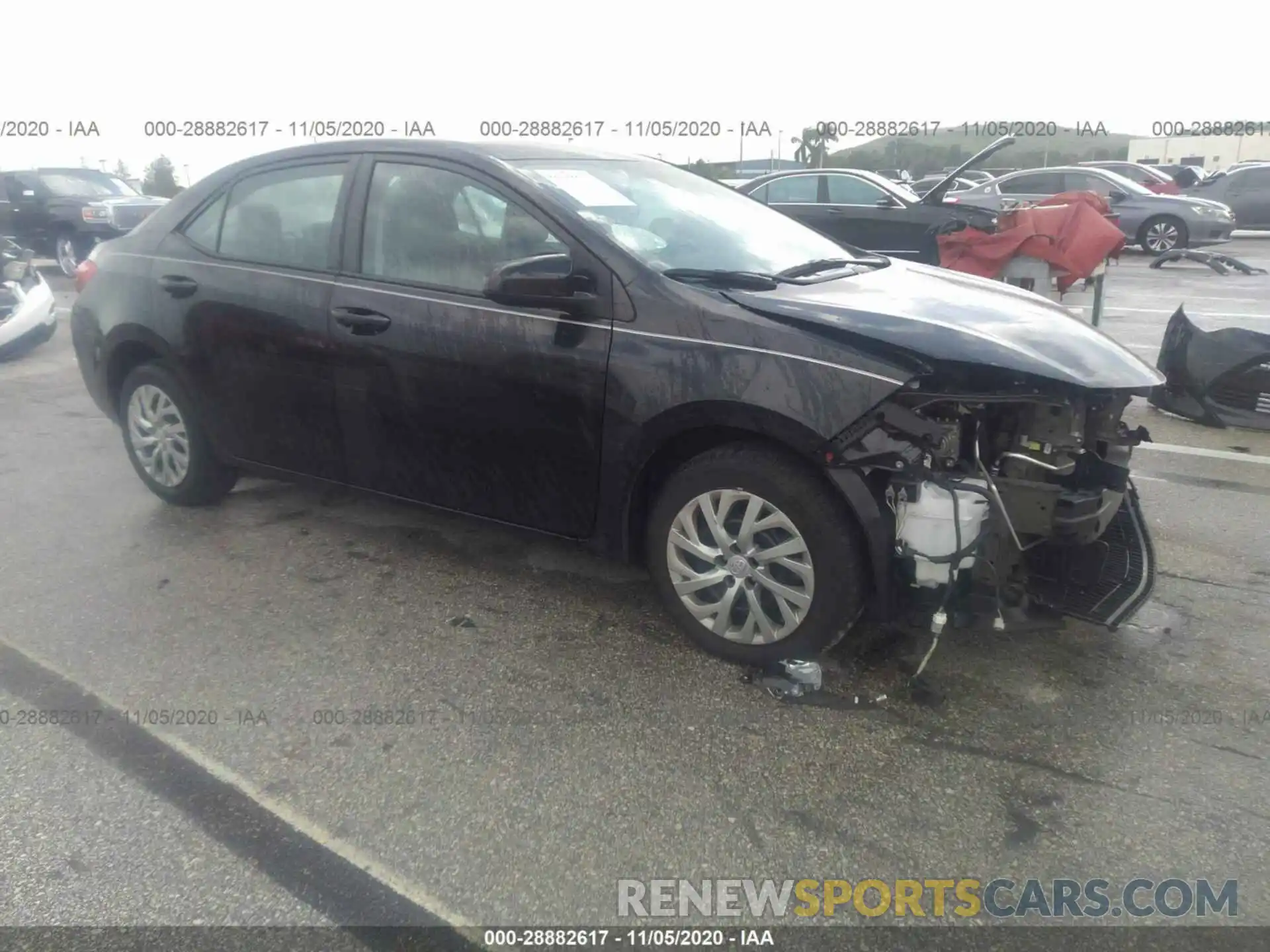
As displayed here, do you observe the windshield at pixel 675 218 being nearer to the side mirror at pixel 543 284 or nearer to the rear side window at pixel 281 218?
the side mirror at pixel 543 284

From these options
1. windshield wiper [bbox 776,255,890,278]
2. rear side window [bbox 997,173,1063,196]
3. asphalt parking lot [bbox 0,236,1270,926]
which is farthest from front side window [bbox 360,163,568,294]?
rear side window [bbox 997,173,1063,196]

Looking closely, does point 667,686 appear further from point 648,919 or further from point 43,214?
point 43,214

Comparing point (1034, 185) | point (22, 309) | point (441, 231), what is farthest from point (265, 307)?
point (1034, 185)

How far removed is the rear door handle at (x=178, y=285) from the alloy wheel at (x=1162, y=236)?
53.9 feet

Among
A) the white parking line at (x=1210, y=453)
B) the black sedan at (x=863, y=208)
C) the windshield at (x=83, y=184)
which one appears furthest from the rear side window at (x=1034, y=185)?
the windshield at (x=83, y=184)

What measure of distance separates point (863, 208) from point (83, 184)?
1251cm

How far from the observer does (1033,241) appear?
8086 mm

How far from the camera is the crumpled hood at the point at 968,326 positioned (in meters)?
2.88

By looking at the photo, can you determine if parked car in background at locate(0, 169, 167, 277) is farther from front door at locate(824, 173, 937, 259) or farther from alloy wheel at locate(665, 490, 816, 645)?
alloy wheel at locate(665, 490, 816, 645)

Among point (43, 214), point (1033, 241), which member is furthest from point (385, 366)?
point (43, 214)

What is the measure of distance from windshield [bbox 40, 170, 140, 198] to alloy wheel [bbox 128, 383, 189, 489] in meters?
12.8

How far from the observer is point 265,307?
4035 mm

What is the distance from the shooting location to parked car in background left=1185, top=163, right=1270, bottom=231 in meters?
18.7
